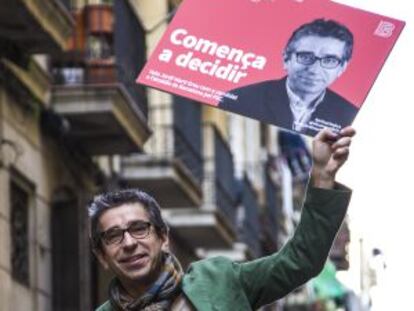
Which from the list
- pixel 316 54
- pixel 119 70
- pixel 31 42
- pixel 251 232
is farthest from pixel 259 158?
pixel 316 54

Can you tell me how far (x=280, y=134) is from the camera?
44.8 meters

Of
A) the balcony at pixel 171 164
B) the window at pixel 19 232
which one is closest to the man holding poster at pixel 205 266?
the window at pixel 19 232

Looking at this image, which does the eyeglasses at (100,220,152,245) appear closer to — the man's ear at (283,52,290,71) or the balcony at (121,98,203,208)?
the man's ear at (283,52,290,71)

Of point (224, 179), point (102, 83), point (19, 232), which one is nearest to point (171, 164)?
point (102, 83)

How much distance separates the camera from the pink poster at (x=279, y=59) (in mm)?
6363

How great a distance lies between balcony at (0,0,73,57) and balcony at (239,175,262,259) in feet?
43.9

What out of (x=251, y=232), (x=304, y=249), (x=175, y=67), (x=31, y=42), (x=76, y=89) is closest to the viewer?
(x=304, y=249)

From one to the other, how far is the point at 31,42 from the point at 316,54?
11.1m

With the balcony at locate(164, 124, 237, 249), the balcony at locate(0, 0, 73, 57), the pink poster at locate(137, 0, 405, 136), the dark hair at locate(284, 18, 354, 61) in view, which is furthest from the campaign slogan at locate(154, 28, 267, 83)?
the balcony at locate(164, 124, 237, 249)

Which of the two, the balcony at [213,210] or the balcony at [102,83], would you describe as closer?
the balcony at [102,83]

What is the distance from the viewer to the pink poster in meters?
6.36

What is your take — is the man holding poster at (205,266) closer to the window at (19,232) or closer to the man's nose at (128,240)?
the man's nose at (128,240)

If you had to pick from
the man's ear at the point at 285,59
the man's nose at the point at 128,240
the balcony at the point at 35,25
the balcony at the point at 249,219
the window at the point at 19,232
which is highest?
the man's ear at the point at 285,59

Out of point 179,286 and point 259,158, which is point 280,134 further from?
point 179,286
